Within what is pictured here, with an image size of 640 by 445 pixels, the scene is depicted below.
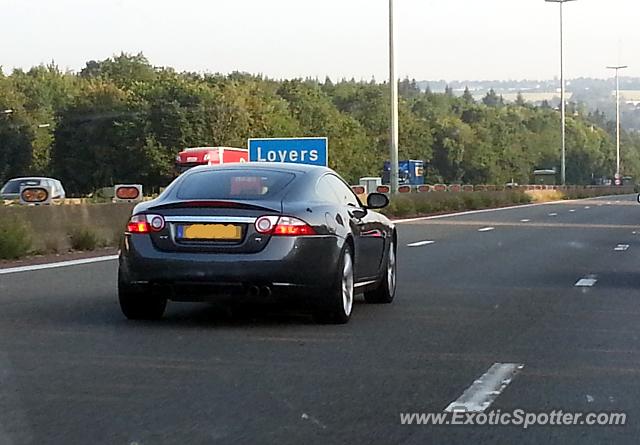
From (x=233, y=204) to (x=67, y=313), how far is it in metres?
2.18

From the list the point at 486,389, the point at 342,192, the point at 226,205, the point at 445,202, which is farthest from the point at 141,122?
the point at 486,389

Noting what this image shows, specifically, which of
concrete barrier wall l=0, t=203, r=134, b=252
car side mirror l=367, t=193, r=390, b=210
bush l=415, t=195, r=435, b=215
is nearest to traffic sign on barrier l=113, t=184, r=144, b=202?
concrete barrier wall l=0, t=203, r=134, b=252

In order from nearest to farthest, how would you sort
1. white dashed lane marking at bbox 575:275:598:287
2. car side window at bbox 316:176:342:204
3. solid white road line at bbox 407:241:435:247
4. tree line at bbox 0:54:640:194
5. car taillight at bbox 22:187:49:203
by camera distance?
car side window at bbox 316:176:342:204 → white dashed lane marking at bbox 575:275:598:287 → car taillight at bbox 22:187:49:203 → solid white road line at bbox 407:241:435:247 → tree line at bbox 0:54:640:194

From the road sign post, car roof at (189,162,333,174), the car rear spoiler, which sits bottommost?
the road sign post

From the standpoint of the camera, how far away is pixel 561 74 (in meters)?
84.6

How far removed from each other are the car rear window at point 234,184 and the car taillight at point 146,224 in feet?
1.27

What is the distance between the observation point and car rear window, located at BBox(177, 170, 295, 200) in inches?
433

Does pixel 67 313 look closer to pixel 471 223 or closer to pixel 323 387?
pixel 323 387

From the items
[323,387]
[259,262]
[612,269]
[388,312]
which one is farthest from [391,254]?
[612,269]

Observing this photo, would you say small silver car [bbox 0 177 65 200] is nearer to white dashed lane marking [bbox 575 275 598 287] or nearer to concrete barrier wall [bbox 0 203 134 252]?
concrete barrier wall [bbox 0 203 134 252]

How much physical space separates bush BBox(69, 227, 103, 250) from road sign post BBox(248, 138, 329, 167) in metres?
15.0

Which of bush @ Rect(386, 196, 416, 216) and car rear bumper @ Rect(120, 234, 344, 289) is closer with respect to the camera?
car rear bumper @ Rect(120, 234, 344, 289)

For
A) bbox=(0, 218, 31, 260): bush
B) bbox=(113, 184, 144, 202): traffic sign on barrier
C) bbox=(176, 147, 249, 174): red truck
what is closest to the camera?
bbox=(0, 218, 31, 260): bush

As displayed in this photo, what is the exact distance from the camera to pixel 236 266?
1052cm
